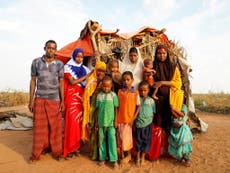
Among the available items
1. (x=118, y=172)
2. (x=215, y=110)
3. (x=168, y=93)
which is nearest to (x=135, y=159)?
(x=118, y=172)

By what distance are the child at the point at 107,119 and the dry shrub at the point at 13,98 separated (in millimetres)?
11024

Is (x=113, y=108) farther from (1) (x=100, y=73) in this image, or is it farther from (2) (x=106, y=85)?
(1) (x=100, y=73)

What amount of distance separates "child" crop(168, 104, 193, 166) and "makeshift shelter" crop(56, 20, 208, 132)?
2175mm

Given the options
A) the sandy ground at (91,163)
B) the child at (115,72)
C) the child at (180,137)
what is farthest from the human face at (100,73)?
the sandy ground at (91,163)

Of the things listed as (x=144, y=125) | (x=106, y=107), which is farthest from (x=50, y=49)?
(x=144, y=125)

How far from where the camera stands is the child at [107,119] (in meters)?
4.27

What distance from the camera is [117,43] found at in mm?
7117

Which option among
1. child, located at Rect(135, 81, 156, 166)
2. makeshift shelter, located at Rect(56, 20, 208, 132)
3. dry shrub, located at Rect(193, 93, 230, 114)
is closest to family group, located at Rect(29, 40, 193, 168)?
child, located at Rect(135, 81, 156, 166)

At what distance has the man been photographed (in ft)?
14.7

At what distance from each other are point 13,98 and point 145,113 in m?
11.8

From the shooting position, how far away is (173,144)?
4.41 m

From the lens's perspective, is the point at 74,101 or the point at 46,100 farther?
the point at 74,101

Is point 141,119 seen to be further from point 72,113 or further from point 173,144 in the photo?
point 72,113

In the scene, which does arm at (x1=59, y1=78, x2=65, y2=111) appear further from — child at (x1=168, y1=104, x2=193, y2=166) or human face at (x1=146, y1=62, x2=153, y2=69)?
child at (x1=168, y1=104, x2=193, y2=166)
